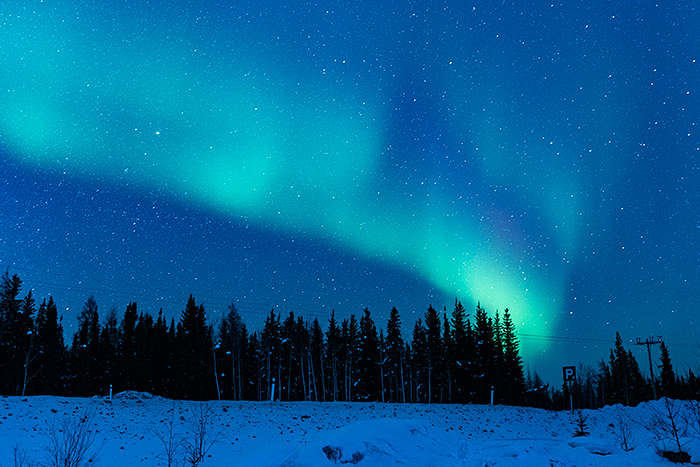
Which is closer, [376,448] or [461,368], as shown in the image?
[376,448]

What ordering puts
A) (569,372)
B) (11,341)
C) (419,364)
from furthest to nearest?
(419,364)
(11,341)
(569,372)

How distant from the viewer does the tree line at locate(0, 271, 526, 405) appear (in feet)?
189

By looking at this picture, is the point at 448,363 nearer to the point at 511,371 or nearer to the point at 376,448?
the point at 511,371

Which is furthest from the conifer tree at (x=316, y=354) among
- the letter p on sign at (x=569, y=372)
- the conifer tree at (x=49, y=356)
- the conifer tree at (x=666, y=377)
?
the conifer tree at (x=666, y=377)

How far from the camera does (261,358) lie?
65062 mm

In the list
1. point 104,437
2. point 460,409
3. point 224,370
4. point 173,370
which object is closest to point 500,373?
point 460,409

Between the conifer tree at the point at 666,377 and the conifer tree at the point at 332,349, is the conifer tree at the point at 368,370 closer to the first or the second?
the conifer tree at the point at 332,349

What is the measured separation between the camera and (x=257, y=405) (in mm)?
39719

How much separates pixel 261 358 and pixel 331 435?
152 feet

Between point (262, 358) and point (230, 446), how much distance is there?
4214 centimetres

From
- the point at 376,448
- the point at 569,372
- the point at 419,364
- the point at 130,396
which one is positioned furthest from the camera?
the point at 419,364

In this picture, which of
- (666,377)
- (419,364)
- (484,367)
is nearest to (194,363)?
(419,364)

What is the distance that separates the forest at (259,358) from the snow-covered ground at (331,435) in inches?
831

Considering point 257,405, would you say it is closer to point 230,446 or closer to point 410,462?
point 230,446
